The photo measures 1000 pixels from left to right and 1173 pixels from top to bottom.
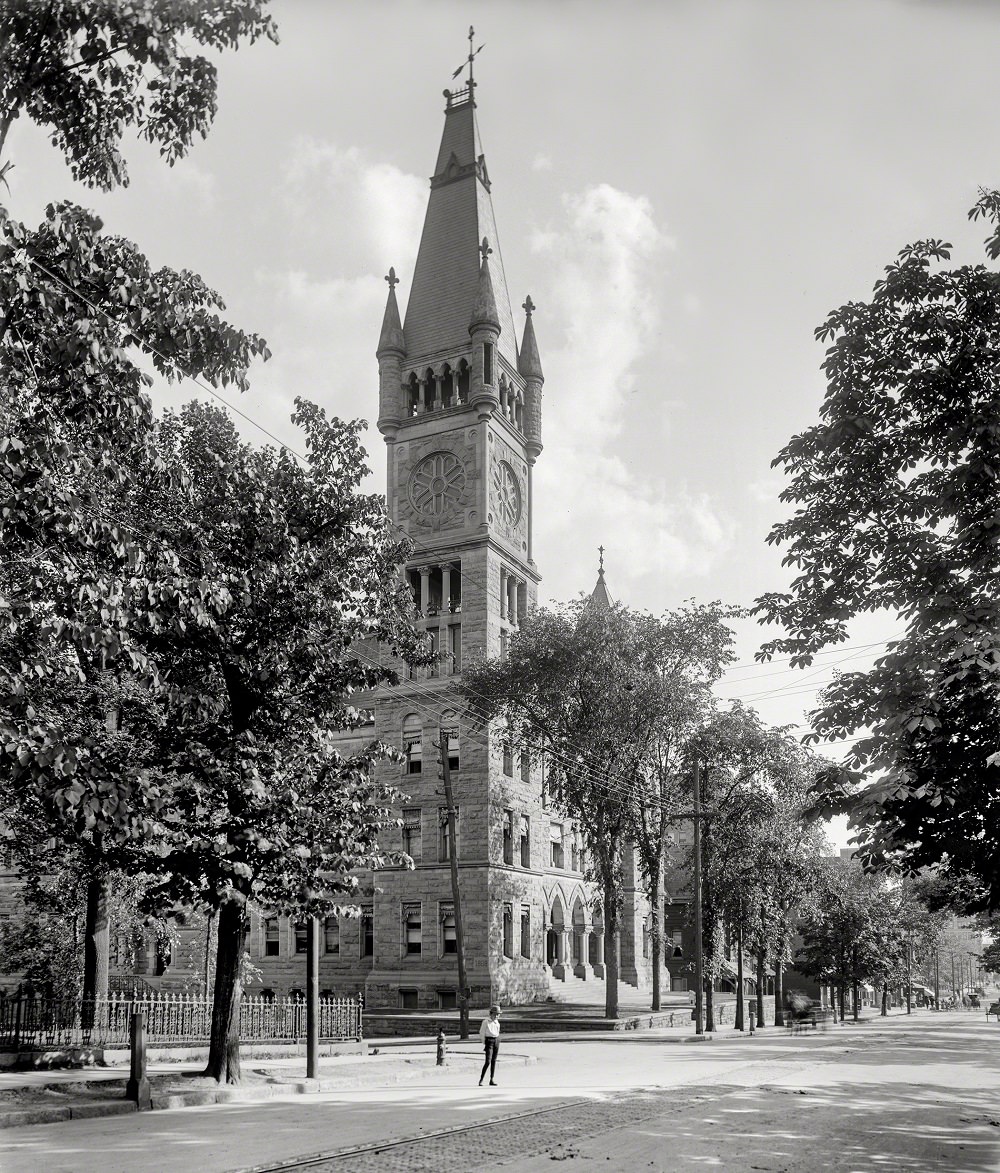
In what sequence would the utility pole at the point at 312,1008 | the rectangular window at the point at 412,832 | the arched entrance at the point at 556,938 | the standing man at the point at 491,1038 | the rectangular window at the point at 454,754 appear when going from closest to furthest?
the standing man at the point at 491,1038 → the utility pole at the point at 312,1008 → the rectangular window at the point at 454,754 → the rectangular window at the point at 412,832 → the arched entrance at the point at 556,938

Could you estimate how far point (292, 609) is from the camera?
18953mm

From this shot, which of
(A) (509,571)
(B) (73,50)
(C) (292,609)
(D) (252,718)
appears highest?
(A) (509,571)

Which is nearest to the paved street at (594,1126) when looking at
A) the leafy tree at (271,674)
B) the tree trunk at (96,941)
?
the leafy tree at (271,674)

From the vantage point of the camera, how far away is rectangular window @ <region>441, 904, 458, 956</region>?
52250 millimetres

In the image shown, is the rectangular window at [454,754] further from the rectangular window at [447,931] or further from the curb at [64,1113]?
the curb at [64,1113]

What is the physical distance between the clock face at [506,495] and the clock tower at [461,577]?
12 centimetres

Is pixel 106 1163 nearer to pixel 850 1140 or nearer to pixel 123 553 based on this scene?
pixel 123 553

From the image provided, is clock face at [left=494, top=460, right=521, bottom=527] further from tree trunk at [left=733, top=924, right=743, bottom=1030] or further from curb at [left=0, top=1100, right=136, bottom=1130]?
curb at [left=0, top=1100, right=136, bottom=1130]

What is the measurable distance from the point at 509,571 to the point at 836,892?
2268 cm

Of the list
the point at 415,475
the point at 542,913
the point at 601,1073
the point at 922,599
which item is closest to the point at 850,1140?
the point at 922,599

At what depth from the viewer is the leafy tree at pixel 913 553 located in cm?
1121

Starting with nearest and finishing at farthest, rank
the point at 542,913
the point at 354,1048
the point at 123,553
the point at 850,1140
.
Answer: the point at 123,553, the point at 850,1140, the point at 354,1048, the point at 542,913

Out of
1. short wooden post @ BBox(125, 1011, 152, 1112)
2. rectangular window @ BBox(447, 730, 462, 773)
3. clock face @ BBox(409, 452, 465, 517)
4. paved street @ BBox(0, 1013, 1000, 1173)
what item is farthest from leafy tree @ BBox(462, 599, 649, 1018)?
short wooden post @ BBox(125, 1011, 152, 1112)

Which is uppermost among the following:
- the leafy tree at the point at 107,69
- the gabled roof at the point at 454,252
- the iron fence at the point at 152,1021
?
the gabled roof at the point at 454,252
